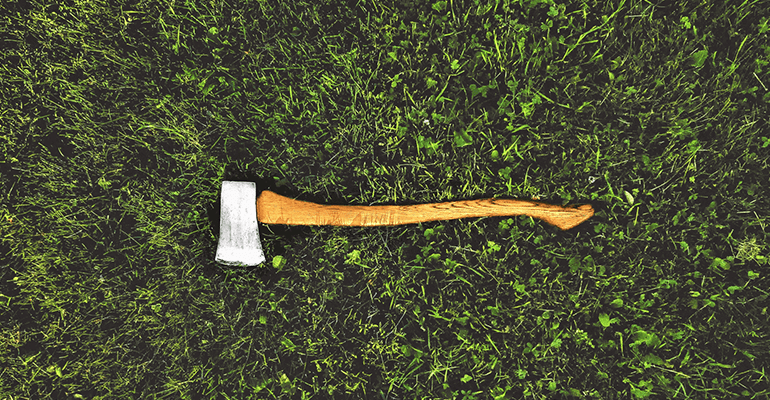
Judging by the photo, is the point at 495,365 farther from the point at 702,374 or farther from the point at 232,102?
the point at 232,102

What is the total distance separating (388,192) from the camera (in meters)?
2.11

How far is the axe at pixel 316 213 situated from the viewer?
197 cm

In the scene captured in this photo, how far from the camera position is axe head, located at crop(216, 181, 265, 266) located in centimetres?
196

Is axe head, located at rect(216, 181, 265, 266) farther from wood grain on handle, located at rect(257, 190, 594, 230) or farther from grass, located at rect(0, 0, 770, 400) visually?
grass, located at rect(0, 0, 770, 400)

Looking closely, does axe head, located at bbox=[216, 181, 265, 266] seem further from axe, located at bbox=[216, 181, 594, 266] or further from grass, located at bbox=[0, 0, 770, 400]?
grass, located at bbox=[0, 0, 770, 400]

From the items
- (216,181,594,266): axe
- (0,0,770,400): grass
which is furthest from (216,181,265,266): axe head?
(0,0,770,400): grass

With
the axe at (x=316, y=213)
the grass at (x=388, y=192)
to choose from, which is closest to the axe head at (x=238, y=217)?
the axe at (x=316, y=213)

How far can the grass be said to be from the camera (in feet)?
6.65

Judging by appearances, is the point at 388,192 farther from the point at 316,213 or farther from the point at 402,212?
the point at 316,213

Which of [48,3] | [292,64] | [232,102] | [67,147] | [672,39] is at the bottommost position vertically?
[67,147]

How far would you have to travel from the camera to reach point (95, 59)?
7.14ft

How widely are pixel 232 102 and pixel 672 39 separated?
9.12 ft

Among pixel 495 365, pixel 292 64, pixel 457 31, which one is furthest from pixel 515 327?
pixel 292 64

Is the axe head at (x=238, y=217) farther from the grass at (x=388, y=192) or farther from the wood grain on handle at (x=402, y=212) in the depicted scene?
the grass at (x=388, y=192)
